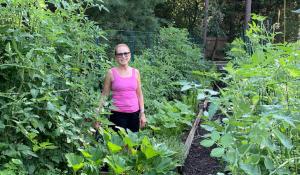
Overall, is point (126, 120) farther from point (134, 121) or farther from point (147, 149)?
point (147, 149)

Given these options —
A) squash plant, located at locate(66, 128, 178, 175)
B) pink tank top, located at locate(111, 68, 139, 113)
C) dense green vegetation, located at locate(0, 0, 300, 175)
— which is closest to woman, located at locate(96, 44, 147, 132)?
pink tank top, located at locate(111, 68, 139, 113)

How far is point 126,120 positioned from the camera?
474 cm

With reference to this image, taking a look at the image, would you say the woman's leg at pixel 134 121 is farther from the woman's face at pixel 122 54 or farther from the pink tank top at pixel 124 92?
the woman's face at pixel 122 54

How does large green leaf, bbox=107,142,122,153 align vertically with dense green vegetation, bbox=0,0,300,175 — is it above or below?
below

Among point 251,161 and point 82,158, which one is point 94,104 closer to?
point 82,158

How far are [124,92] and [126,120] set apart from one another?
321 mm

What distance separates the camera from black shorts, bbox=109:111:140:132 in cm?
471

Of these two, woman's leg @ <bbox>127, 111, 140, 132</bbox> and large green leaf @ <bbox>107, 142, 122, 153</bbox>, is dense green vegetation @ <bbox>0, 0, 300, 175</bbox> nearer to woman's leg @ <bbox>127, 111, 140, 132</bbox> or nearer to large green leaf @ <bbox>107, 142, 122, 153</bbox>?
large green leaf @ <bbox>107, 142, 122, 153</bbox>

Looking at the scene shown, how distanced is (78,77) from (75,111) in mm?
302

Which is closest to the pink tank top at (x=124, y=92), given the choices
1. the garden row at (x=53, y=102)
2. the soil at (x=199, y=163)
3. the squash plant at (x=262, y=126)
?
the garden row at (x=53, y=102)

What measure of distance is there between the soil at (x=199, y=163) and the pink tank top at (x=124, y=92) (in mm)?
1002

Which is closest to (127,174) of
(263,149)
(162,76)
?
(263,149)

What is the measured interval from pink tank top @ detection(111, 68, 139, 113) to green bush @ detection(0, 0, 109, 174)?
92 centimetres

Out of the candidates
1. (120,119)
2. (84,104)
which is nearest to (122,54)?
(120,119)
